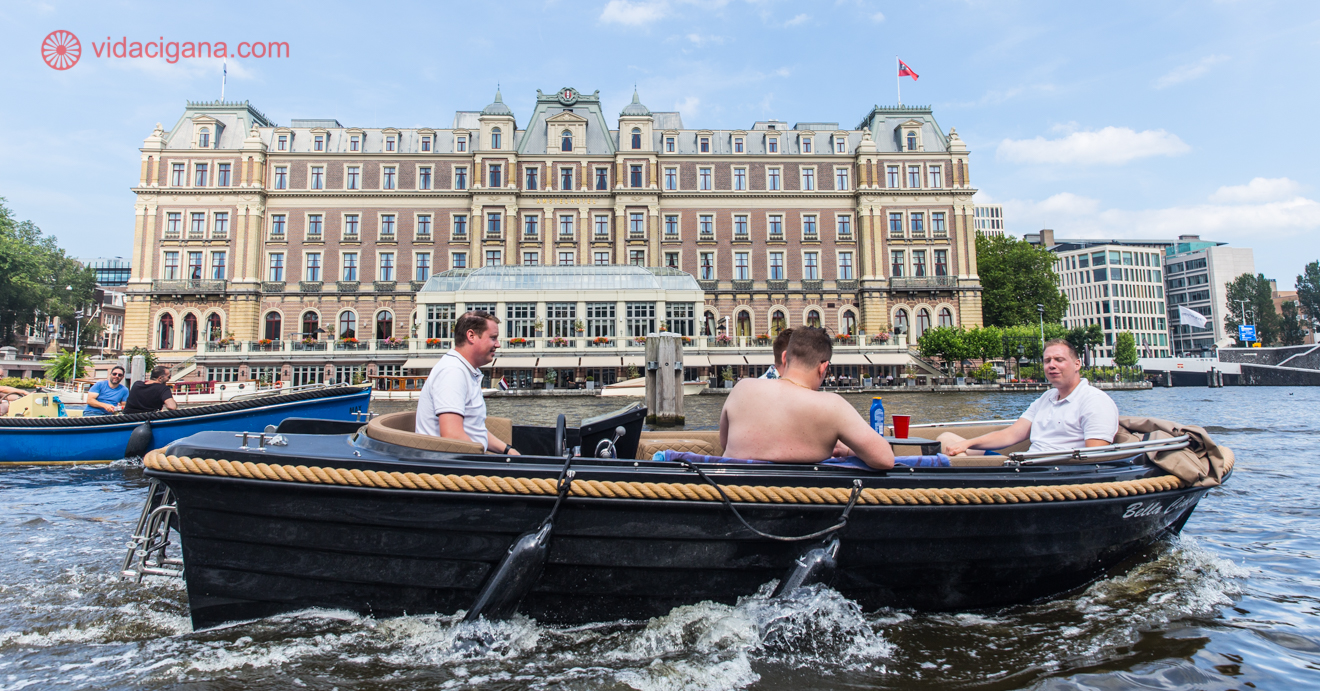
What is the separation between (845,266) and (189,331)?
4112 centimetres

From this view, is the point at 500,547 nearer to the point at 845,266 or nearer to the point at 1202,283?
the point at 845,266

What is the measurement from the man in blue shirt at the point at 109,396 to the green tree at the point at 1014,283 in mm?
50657

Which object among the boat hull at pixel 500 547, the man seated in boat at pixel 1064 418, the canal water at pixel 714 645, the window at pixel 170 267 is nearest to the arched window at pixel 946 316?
the canal water at pixel 714 645

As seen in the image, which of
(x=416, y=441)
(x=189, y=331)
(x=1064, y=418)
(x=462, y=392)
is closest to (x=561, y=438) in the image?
(x=462, y=392)

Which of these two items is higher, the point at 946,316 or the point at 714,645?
the point at 946,316

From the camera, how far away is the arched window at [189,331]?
1614 inches

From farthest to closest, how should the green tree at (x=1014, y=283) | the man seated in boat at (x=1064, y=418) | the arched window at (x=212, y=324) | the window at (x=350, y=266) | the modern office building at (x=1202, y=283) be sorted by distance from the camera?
the modern office building at (x=1202, y=283) < the green tree at (x=1014, y=283) < the window at (x=350, y=266) < the arched window at (x=212, y=324) < the man seated in boat at (x=1064, y=418)

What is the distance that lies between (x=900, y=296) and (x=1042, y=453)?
41554 mm

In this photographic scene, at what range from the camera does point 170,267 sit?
41500mm

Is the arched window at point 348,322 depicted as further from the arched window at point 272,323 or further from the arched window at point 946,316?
the arched window at point 946,316

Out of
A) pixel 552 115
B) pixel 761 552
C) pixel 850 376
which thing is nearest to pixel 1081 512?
pixel 761 552

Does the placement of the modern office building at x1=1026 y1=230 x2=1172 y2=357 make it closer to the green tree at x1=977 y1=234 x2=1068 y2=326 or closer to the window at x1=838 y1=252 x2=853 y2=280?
the green tree at x1=977 y1=234 x2=1068 y2=326

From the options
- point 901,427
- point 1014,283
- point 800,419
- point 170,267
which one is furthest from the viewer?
point 1014,283

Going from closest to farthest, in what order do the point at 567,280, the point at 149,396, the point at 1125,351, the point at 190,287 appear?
the point at 149,396, the point at 567,280, the point at 190,287, the point at 1125,351
